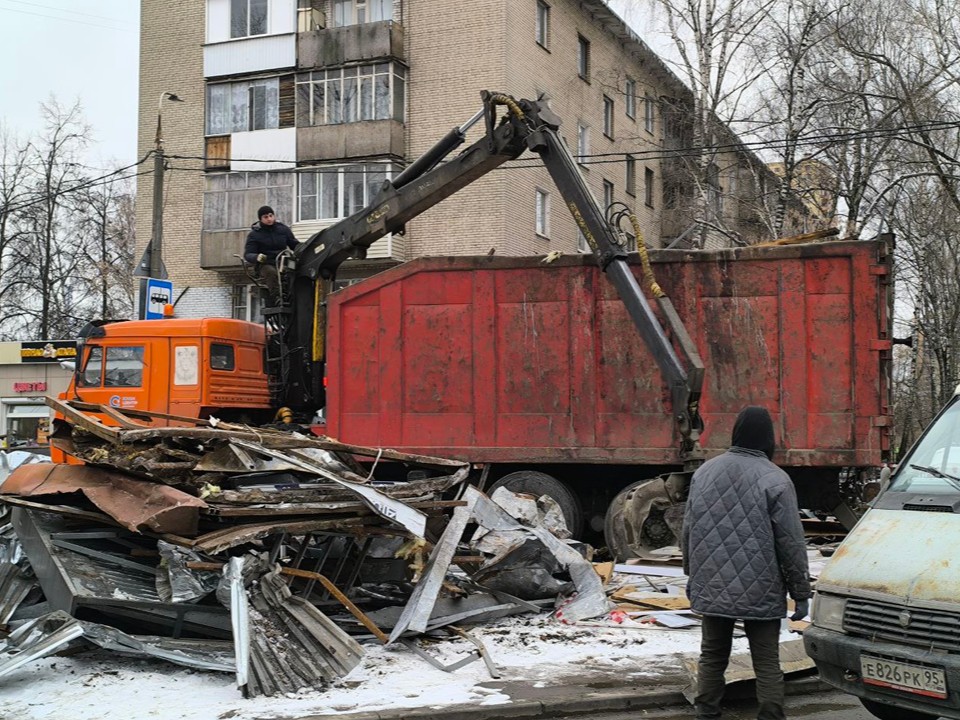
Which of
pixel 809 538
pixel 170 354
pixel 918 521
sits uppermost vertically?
pixel 170 354

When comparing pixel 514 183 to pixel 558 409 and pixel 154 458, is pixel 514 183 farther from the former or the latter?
pixel 154 458

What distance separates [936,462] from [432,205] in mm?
7482

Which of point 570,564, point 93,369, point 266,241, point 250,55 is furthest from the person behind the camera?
point 250,55

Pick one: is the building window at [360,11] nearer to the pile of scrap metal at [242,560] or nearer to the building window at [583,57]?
the building window at [583,57]

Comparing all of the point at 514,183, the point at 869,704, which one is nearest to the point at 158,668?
the point at 869,704

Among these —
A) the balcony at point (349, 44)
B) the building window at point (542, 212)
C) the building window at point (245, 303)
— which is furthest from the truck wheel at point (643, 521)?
the building window at point (245, 303)

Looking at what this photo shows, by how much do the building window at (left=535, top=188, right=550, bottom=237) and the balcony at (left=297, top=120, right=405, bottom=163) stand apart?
395 cm

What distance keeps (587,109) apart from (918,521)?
26.2m

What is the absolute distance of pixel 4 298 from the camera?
41719 mm

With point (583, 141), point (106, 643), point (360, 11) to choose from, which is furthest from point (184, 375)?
point (583, 141)

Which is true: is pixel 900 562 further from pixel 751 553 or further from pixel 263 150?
pixel 263 150

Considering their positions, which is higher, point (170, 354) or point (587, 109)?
point (587, 109)

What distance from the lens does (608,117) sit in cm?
3166

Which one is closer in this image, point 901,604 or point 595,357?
point 901,604
